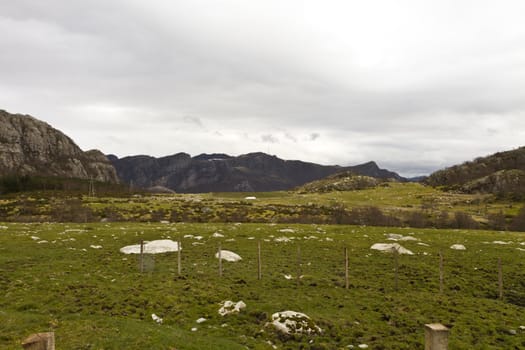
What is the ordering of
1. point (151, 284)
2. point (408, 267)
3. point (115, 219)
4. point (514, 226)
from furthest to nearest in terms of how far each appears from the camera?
point (514, 226) < point (115, 219) < point (408, 267) < point (151, 284)

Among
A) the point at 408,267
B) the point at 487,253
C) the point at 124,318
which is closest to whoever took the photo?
the point at 124,318

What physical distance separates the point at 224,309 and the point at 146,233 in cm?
3740

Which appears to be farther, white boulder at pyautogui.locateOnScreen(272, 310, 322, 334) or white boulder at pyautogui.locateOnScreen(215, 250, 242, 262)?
white boulder at pyautogui.locateOnScreen(215, 250, 242, 262)

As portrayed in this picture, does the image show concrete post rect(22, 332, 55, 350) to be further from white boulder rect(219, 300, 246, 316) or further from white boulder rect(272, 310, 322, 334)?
white boulder rect(219, 300, 246, 316)

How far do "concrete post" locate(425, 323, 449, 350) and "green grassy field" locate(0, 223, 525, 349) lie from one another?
393 inches

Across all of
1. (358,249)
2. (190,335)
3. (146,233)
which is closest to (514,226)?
(358,249)

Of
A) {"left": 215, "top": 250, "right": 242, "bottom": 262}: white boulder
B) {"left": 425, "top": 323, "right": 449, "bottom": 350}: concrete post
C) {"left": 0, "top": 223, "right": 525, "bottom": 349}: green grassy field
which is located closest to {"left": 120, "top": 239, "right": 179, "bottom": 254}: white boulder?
{"left": 0, "top": 223, "right": 525, "bottom": 349}: green grassy field

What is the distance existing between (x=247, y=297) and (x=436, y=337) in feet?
59.0

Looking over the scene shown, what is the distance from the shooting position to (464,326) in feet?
68.6

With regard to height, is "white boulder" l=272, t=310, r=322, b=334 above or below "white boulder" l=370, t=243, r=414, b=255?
above

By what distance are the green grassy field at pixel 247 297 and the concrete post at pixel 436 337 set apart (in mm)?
9974

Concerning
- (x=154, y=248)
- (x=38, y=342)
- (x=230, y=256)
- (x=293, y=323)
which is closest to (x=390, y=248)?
(x=230, y=256)

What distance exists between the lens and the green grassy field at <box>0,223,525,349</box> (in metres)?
18.2

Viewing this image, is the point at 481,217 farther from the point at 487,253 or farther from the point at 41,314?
the point at 41,314
